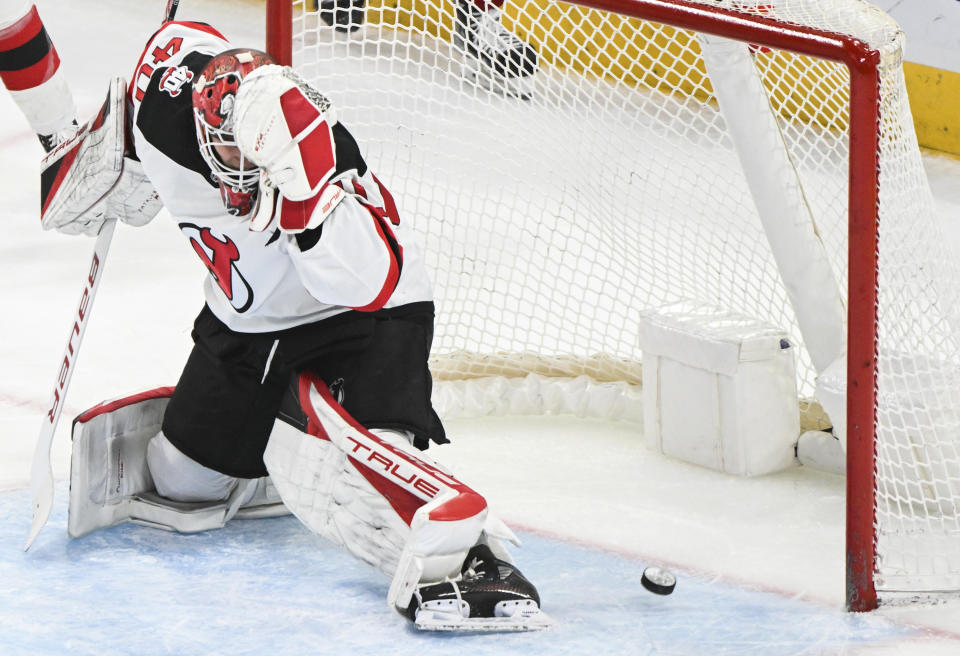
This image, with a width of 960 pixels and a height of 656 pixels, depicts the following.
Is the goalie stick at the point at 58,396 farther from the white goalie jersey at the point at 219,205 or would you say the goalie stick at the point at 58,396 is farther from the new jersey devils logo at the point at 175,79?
the new jersey devils logo at the point at 175,79

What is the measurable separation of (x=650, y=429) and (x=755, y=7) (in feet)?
2.77

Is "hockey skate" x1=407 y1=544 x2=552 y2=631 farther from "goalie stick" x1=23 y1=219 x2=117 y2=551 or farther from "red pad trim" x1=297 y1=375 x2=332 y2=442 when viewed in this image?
"goalie stick" x1=23 y1=219 x2=117 y2=551

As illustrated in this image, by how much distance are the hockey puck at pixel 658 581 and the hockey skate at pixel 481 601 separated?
0.53 feet

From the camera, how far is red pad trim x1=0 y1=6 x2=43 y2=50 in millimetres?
3186

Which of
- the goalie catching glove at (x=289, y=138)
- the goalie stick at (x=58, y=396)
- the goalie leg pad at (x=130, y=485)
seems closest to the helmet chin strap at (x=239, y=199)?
the goalie catching glove at (x=289, y=138)

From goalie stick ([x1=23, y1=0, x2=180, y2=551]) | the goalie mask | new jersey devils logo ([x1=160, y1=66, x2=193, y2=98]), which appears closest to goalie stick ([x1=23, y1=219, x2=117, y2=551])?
goalie stick ([x1=23, y1=0, x2=180, y2=551])

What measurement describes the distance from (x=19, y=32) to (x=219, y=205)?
4.39 ft

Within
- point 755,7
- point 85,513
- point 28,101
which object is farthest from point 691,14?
point 28,101

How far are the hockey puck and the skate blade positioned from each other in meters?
0.16

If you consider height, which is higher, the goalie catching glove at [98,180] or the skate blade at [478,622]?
the goalie catching glove at [98,180]

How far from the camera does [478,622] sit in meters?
1.97

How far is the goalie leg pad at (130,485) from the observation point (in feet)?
7.45

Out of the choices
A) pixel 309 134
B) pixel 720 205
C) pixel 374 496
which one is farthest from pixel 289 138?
pixel 720 205

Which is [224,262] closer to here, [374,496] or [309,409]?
[309,409]
